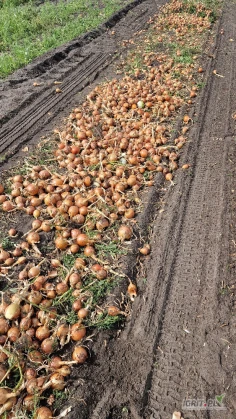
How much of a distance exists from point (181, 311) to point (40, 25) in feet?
33.9

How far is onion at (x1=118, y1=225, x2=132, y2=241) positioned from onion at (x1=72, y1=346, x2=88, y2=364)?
1164mm

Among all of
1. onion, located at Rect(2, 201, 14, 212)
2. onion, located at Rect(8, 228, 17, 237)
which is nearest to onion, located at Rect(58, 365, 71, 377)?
onion, located at Rect(8, 228, 17, 237)

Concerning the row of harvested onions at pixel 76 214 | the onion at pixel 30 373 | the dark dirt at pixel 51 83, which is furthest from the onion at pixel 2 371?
the dark dirt at pixel 51 83

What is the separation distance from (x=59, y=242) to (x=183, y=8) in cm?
1084

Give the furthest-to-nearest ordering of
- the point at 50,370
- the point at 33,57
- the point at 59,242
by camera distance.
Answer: the point at 33,57
the point at 59,242
the point at 50,370

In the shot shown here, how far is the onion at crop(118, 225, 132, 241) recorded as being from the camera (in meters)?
3.15

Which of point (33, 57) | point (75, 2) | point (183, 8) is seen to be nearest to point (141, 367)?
point (33, 57)

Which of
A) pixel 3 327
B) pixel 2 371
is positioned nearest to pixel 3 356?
pixel 2 371

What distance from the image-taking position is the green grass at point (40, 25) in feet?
25.5

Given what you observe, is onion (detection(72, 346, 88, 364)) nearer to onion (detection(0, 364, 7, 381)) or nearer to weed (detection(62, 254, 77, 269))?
onion (detection(0, 364, 7, 381))

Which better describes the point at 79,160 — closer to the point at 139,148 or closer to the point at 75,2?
the point at 139,148

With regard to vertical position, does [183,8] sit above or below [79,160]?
above

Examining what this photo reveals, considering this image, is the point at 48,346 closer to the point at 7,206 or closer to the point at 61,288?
the point at 61,288

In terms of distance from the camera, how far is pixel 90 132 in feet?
14.9
